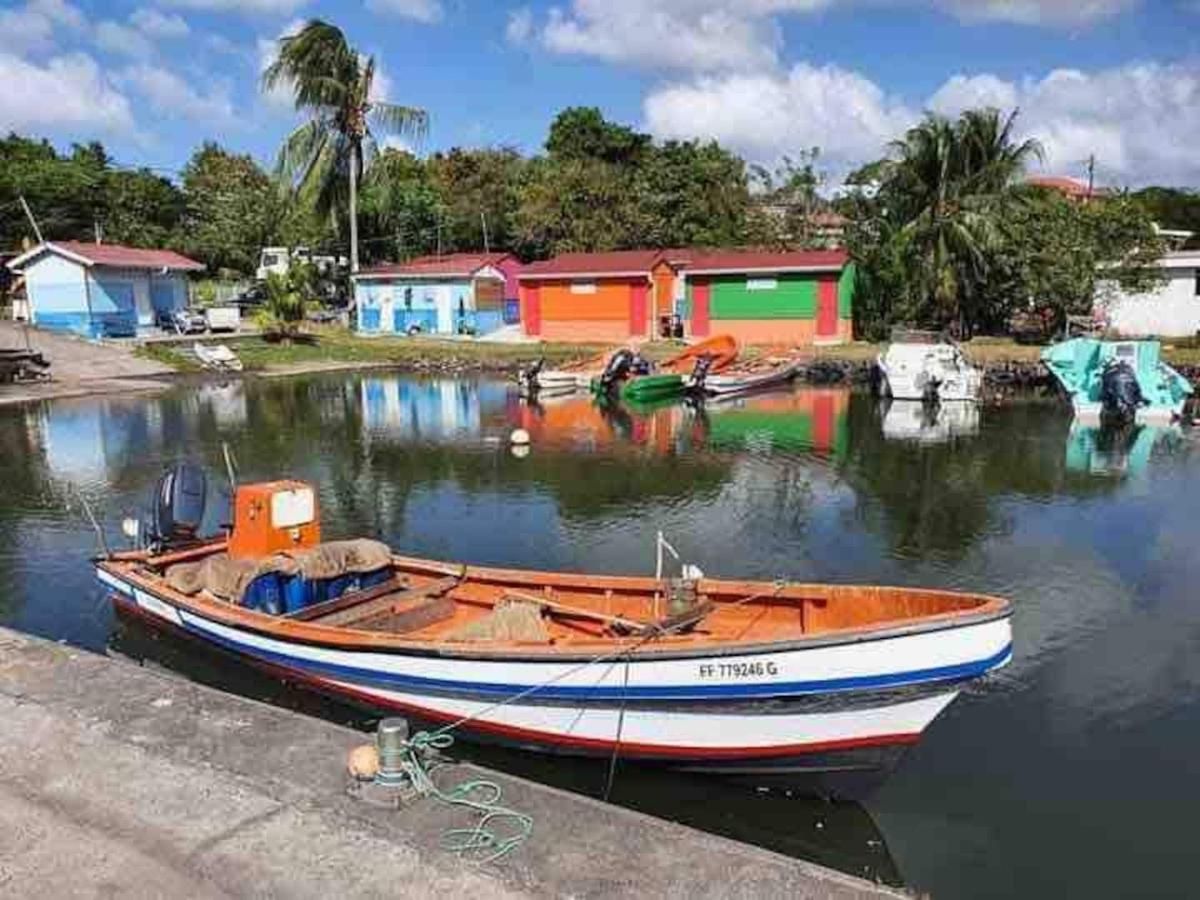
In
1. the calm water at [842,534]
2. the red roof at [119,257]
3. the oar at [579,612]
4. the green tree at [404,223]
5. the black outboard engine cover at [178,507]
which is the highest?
the green tree at [404,223]

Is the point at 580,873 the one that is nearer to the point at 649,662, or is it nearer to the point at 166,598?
the point at 649,662

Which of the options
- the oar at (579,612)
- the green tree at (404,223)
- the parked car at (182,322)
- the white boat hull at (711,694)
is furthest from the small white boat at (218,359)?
the white boat hull at (711,694)

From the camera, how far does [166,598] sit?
10727mm

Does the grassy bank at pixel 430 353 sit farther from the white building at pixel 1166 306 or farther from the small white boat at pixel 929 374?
the small white boat at pixel 929 374

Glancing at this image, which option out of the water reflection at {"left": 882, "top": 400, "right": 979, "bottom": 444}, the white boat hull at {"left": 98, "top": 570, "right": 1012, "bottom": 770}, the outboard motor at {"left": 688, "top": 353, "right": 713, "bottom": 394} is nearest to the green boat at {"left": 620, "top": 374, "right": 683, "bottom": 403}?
the outboard motor at {"left": 688, "top": 353, "right": 713, "bottom": 394}

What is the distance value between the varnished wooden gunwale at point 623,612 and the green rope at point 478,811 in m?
1.50

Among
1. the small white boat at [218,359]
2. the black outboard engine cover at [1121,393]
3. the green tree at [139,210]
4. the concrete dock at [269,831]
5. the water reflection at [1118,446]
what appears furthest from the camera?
the green tree at [139,210]

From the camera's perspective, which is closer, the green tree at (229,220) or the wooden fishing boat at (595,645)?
the wooden fishing boat at (595,645)

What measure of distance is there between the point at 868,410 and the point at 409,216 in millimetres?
36545

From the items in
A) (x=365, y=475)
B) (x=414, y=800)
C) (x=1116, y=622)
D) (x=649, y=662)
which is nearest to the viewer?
(x=414, y=800)

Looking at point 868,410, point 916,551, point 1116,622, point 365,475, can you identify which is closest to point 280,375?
point 365,475

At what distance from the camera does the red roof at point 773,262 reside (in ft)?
132

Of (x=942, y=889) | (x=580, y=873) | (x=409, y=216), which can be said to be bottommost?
(x=942, y=889)

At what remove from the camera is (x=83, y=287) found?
42.3m
